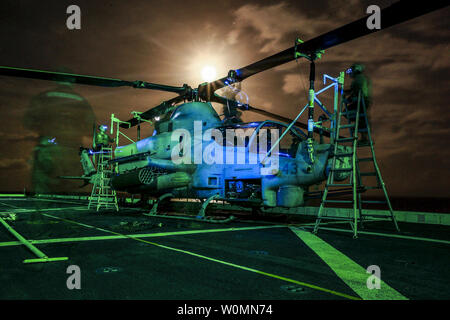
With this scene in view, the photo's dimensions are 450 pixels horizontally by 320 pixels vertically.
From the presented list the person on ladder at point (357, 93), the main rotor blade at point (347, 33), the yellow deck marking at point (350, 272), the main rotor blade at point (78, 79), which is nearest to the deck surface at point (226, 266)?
the yellow deck marking at point (350, 272)

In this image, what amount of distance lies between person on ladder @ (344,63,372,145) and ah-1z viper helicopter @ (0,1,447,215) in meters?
1.00

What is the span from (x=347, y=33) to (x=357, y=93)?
1.94 meters

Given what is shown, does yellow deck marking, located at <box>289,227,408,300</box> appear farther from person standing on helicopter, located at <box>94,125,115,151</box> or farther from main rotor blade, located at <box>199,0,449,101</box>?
person standing on helicopter, located at <box>94,125,115,151</box>

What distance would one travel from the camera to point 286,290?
121 inches

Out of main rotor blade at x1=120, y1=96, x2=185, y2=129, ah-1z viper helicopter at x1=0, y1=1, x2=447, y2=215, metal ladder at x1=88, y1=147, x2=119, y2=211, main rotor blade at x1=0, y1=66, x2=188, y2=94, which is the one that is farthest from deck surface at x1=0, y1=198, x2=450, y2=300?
main rotor blade at x1=120, y1=96, x2=185, y2=129

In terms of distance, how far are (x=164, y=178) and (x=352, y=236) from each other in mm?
7610

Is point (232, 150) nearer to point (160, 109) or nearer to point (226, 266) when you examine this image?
point (226, 266)

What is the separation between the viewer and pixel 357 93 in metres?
7.65

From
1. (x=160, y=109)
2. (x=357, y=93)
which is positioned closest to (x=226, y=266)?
(x=357, y=93)

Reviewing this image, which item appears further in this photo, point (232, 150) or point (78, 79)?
point (78, 79)

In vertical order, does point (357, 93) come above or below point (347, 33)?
below

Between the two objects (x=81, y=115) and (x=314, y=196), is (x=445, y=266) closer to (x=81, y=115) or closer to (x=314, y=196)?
(x=314, y=196)

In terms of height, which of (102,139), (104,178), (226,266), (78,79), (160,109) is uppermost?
(160,109)
